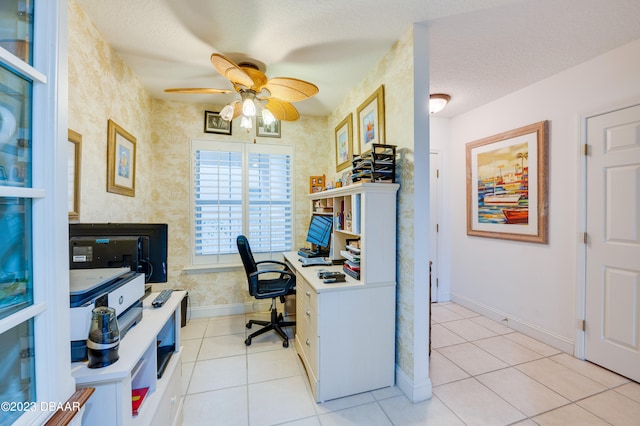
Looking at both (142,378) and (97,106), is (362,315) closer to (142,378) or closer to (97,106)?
(142,378)

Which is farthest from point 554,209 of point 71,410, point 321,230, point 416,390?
point 71,410

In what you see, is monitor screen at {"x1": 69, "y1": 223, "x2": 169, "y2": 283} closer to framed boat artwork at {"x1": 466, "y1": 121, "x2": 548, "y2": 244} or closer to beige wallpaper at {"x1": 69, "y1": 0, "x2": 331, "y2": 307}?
beige wallpaper at {"x1": 69, "y1": 0, "x2": 331, "y2": 307}

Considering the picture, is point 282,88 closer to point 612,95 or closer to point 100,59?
point 100,59

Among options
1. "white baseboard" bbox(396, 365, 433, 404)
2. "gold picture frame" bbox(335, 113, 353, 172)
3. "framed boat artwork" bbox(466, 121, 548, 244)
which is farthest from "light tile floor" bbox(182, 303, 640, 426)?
"gold picture frame" bbox(335, 113, 353, 172)

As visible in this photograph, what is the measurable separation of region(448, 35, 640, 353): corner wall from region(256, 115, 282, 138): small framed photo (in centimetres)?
259

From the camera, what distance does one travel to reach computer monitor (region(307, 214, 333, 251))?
263 centimetres

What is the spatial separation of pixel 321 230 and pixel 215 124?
75.0 inches

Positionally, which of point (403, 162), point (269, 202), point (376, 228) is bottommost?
point (376, 228)

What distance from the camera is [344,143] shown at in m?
3.02

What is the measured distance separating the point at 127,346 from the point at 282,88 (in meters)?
1.90

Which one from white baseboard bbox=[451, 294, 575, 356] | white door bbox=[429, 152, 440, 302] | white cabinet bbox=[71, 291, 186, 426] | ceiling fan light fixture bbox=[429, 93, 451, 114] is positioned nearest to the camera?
white cabinet bbox=[71, 291, 186, 426]

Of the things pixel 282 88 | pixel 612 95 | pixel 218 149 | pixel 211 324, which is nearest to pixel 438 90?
pixel 612 95

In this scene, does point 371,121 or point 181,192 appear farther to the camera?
point 181,192

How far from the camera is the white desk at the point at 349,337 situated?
5.73 ft
